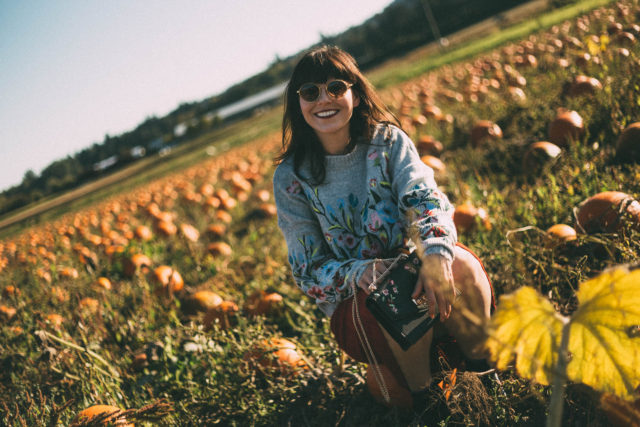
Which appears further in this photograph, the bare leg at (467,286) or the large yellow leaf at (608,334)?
the bare leg at (467,286)

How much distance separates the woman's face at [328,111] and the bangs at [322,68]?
40 millimetres

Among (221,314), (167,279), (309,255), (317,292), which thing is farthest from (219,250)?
(317,292)

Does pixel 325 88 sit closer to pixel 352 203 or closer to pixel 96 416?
pixel 352 203

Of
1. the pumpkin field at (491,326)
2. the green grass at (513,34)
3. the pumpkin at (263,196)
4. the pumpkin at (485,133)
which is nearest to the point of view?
the pumpkin field at (491,326)

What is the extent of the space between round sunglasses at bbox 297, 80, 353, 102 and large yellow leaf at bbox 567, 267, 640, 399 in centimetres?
143

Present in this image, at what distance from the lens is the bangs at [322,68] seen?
1882 millimetres

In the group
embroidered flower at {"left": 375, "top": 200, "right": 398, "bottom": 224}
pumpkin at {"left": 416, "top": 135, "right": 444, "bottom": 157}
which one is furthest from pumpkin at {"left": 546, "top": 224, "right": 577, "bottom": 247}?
pumpkin at {"left": 416, "top": 135, "right": 444, "bottom": 157}

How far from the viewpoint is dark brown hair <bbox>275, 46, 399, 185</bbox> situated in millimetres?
1896

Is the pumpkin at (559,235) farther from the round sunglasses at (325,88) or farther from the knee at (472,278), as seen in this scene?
the round sunglasses at (325,88)

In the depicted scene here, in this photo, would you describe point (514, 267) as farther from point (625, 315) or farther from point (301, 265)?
point (625, 315)

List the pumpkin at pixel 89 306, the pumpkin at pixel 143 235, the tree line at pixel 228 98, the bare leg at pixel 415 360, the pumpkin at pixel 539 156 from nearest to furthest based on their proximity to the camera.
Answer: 1. the bare leg at pixel 415 360
2. the pumpkin at pixel 539 156
3. the pumpkin at pixel 89 306
4. the pumpkin at pixel 143 235
5. the tree line at pixel 228 98

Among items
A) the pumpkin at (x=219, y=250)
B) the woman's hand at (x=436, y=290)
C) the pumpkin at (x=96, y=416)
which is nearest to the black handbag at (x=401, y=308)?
the woman's hand at (x=436, y=290)

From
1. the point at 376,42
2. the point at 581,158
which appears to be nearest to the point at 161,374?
the point at 581,158

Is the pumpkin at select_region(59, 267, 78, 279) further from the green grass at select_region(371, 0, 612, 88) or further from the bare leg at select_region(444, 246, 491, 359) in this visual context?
the green grass at select_region(371, 0, 612, 88)
